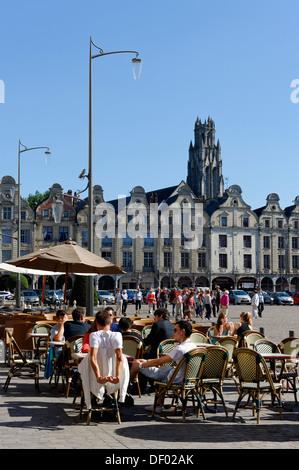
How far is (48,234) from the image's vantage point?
68312 millimetres

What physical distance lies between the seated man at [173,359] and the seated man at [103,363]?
0.70m

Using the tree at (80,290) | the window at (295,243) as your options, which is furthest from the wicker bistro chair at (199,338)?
the window at (295,243)

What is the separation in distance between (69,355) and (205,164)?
97160 mm

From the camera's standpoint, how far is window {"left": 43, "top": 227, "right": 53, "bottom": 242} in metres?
68.1

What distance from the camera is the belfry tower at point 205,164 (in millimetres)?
104750

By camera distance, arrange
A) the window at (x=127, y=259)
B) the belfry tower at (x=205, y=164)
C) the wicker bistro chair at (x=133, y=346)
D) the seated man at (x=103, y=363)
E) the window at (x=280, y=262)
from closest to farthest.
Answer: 1. the seated man at (x=103, y=363)
2. the wicker bistro chair at (x=133, y=346)
3. the window at (x=127, y=259)
4. the window at (x=280, y=262)
5. the belfry tower at (x=205, y=164)

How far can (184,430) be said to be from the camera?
7.89m

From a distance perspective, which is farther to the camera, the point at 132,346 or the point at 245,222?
the point at 245,222

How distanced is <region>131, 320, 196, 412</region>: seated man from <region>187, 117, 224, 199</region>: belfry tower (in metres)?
93.3

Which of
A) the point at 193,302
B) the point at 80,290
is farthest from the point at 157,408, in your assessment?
the point at 193,302

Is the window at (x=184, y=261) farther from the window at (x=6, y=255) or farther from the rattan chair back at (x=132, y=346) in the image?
the rattan chair back at (x=132, y=346)

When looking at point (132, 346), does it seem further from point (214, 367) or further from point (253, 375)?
point (253, 375)

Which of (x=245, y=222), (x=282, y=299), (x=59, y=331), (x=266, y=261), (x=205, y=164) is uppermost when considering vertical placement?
(x=205, y=164)

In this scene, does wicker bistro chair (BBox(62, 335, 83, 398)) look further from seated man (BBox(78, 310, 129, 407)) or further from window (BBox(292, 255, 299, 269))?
window (BBox(292, 255, 299, 269))
